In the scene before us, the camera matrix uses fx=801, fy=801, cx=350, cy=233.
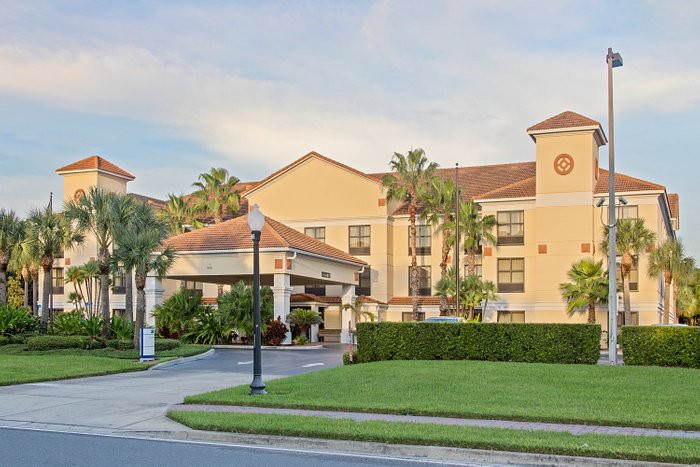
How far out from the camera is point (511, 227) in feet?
159

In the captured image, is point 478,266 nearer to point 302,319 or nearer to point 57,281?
point 302,319

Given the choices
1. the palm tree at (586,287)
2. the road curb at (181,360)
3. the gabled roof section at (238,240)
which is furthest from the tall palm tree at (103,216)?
the palm tree at (586,287)

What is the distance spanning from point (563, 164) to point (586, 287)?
7265mm

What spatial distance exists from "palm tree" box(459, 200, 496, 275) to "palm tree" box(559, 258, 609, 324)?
18.5 feet

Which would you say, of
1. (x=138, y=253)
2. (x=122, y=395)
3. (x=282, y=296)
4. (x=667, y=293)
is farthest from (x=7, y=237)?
(x=667, y=293)

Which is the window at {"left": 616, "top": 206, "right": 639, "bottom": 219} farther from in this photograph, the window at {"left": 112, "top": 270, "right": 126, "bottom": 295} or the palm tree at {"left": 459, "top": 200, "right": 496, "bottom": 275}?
the window at {"left": 112, "top": 270, "right": 126, "bottom": 295}

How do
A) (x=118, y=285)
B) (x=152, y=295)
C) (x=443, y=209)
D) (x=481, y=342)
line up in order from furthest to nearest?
(x=118, y=285)
(x=443, y=209)
(x=152, y=295)
(x=481, y=342)

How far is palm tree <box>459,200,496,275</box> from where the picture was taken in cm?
4825

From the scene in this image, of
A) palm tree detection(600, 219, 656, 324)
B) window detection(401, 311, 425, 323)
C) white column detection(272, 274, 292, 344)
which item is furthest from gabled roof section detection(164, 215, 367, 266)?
palm tree detection(600, 219, 656, 324)

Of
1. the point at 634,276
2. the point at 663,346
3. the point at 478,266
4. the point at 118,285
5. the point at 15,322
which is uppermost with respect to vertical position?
the point at 478,266

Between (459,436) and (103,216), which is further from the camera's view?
(103,216)

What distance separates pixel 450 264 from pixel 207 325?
18162 mm

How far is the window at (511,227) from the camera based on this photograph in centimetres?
4816

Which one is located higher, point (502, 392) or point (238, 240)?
point (238, 240)
